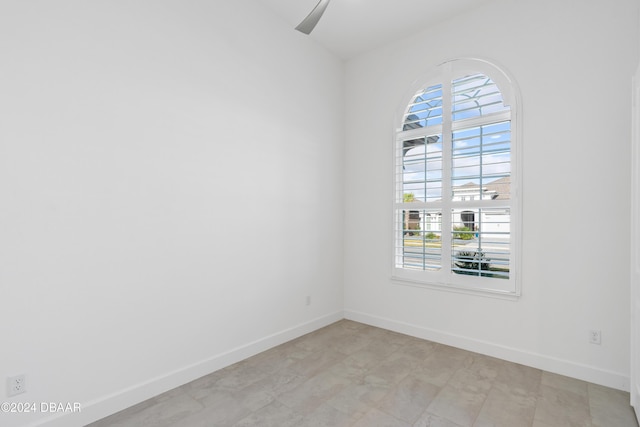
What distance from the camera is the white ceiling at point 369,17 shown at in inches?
114

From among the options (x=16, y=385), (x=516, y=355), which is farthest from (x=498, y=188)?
(x=16, y=385)

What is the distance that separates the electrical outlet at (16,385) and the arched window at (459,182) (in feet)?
9.71

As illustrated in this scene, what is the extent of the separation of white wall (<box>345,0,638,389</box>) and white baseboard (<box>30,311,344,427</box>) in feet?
5.07

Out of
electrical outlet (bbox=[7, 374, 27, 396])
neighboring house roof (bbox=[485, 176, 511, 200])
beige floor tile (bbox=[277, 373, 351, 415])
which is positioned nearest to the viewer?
electrical outlet (bbox=[7, 374, 27, 396])

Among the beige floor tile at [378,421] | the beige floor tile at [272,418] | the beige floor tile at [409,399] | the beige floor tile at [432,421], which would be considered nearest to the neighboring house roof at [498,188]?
the beige floor tile at [409,399]

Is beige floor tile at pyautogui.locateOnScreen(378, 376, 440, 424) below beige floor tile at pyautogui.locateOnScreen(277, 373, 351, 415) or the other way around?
the other way around

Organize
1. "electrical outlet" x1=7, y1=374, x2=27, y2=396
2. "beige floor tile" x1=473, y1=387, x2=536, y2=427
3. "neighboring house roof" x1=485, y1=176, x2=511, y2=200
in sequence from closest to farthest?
"electrical outlet" x1=7, y1=374, x2=27, y2=396
"beige floor tile" x1=473, y1=387, x2=536, y2=427
"neighboring house roof" x1=485, y1=176, x2=511, y2=200

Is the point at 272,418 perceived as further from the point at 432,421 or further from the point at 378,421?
the point at 432,421

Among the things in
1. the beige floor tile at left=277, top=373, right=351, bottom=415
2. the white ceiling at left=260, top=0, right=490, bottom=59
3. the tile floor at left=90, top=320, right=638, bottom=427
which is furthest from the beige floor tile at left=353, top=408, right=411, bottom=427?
the white ceiling at left=260, top=0, right=490, bottom=59

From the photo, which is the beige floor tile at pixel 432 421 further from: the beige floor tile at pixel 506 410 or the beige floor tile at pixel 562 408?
the beige floor tile at pixel 562 408

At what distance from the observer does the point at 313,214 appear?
11.5 ft

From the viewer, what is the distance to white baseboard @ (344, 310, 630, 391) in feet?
7.66

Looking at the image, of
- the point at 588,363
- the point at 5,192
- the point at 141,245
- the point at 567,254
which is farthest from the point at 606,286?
the point at 5,192

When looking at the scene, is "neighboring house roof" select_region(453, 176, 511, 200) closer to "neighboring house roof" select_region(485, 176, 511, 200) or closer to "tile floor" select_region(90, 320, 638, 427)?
"neighboring house roof" select_region(485, 176, 511, 200)
